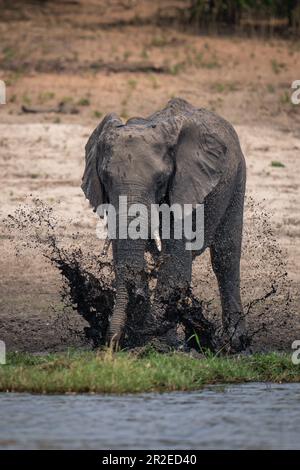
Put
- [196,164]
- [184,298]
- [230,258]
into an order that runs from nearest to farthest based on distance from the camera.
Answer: [184,298] < [196,164] < [230,258]

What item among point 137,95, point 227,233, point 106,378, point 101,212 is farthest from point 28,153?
point 106,378

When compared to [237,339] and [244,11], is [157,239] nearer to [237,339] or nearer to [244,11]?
[237,339]

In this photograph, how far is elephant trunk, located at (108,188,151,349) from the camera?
35.4ft

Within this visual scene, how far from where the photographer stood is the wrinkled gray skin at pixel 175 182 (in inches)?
428

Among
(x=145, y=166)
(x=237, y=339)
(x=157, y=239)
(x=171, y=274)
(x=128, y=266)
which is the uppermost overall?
(x=145, y=166)

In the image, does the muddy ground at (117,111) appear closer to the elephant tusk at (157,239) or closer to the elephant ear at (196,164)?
the elephant tusk at (157,239)

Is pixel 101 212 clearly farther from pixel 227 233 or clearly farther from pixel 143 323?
pixel 227 233

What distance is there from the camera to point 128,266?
10.8m

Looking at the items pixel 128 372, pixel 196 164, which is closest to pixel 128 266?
pixel 128 372

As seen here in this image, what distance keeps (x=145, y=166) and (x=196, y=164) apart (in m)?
0.84

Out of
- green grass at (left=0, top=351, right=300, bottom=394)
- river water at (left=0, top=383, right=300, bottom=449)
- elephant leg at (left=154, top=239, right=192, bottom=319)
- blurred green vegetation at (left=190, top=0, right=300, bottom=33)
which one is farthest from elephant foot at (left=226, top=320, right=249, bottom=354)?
blurred green vegetation at (left=190, top=0, right=300, bottom=33)

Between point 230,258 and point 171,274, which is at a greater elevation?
point 171,274

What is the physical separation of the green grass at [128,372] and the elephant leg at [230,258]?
5.63ft

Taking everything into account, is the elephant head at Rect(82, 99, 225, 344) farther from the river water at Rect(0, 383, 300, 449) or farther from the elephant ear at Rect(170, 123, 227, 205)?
the river water at Rect(0, 383, 300, 449)
